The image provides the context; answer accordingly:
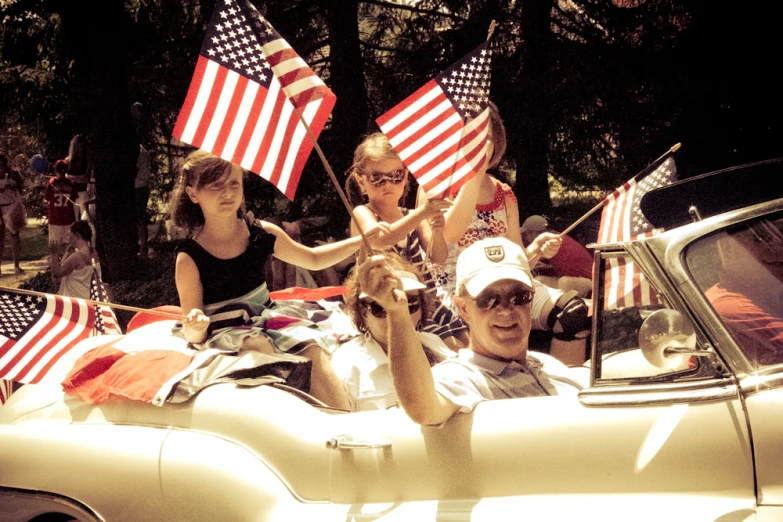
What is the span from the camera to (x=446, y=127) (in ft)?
13.5

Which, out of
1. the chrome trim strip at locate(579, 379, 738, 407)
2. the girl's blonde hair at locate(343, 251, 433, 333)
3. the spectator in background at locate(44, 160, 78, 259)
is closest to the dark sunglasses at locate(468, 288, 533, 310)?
the chrome trim strip at locate(579, 379, 738, 407)

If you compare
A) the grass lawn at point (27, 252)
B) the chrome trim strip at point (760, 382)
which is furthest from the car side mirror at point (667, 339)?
the grass lawn at point (27, 252)

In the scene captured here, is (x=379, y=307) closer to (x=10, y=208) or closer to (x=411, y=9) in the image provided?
(x=411, y=9)

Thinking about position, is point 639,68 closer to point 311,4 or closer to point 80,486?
point 311,4

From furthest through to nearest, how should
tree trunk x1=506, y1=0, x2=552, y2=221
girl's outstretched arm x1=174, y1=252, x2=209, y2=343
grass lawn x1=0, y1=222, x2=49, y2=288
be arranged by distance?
grass lawn x1=0, y1=222, x2=49, y2=288, tree trunk x1=506, y1=0, x2=552, y2=221, girl's outstretched arm x1=174, y1=252, x2=209, y2=343

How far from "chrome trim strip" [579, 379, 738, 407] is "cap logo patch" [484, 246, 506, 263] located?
59 centimetres

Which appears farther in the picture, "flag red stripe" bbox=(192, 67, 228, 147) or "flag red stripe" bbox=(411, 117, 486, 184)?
"flag red stripe" bbox=(411, 117, 486, 184)

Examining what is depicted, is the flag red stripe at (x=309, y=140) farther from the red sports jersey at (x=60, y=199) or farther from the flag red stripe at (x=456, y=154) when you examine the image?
the red sports jersey at (x=60, y=199)

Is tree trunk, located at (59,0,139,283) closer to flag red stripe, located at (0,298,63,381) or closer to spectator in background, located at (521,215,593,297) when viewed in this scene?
spectator in background, located at (521,215,593,297)

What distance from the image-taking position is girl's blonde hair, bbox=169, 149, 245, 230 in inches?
146

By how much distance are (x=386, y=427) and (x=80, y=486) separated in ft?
3.47

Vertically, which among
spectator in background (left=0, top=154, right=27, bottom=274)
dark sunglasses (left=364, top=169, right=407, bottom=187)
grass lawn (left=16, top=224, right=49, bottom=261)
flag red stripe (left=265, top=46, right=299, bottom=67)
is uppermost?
flag red stripe (left=265, top=46, right=299, bottom=67)

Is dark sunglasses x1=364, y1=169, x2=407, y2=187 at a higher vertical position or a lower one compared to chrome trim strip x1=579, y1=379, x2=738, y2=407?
higher

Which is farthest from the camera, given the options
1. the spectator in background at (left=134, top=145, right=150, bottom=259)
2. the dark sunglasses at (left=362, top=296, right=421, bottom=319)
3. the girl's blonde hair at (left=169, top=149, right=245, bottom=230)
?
the spectator in background at (left=134, top=145, right=150, bottom=259)
